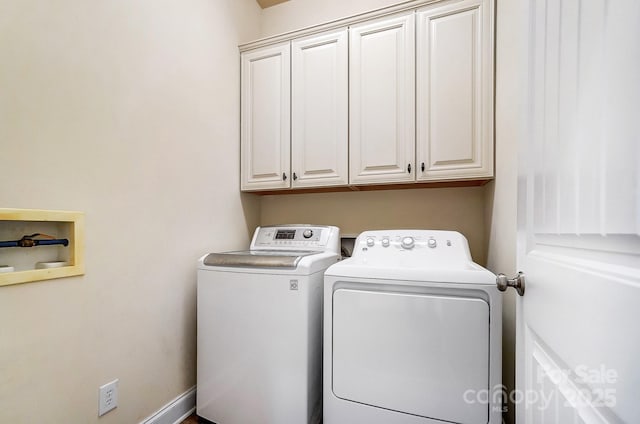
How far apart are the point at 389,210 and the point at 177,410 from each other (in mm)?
1720

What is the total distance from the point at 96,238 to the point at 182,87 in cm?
92

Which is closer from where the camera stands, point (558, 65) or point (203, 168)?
point (558, 65)

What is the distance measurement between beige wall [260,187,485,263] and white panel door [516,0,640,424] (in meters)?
1.23

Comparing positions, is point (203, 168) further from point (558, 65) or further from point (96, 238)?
point (558, 65)

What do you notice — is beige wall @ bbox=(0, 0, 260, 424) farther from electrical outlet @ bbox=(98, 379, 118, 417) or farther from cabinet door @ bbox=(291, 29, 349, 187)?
cabinet door @ bbox=(291, 29, 349, 187)

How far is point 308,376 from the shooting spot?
4.33 feet

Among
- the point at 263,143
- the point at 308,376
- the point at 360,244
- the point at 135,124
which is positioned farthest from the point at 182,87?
the point at 308,376

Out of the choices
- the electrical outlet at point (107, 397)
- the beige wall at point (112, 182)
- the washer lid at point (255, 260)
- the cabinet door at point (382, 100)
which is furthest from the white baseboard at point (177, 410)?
the cabinet door at point (382, 100)

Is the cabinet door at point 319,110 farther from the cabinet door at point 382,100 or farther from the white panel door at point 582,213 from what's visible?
the white panel door at point 582,213

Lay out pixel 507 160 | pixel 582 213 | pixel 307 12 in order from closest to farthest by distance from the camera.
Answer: pixel 582 213, pixel 507 160, pixel 307 12

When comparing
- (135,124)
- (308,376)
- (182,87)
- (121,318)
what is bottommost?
(308,376)

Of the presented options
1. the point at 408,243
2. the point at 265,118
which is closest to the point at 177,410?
the point at 408,243

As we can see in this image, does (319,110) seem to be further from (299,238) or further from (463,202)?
(463,202)

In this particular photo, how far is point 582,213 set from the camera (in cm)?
47
